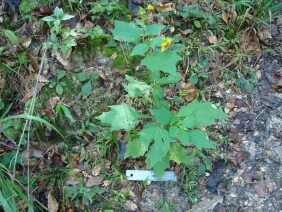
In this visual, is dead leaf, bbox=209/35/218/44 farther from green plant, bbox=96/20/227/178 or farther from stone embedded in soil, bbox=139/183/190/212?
stone embedded in soil, bbox=139/183/190/212

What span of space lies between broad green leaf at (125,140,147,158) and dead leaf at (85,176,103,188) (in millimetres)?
372

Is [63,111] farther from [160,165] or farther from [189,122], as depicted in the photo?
[189,122]

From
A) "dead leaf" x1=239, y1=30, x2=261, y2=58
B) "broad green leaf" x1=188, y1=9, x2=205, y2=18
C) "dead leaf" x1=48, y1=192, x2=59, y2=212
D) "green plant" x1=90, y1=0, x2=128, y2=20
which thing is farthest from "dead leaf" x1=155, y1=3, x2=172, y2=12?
"dead leaf" x1=48, y1=192, x2=59, y2=212

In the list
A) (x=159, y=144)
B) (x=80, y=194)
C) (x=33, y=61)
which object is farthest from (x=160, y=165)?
(x=33, y=61)

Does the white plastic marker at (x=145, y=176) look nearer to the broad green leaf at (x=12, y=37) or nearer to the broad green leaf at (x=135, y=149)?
the broad green leaf at (x=135, y=149)

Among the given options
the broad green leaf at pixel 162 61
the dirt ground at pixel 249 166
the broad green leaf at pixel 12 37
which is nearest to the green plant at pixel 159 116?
the broad green leaf at pixel 162 61

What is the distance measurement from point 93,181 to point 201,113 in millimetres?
1039

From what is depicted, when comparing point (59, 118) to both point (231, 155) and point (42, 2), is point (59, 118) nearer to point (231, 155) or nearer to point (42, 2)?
point (42, 2)

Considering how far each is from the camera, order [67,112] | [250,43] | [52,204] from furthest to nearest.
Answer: [250,43]
[67,112]
[52,204]

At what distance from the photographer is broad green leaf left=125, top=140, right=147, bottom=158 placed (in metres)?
2.62

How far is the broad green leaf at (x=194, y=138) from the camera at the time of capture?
2.34m

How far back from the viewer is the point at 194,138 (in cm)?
238

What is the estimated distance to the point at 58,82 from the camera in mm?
2957

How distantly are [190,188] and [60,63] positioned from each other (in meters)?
1.46
